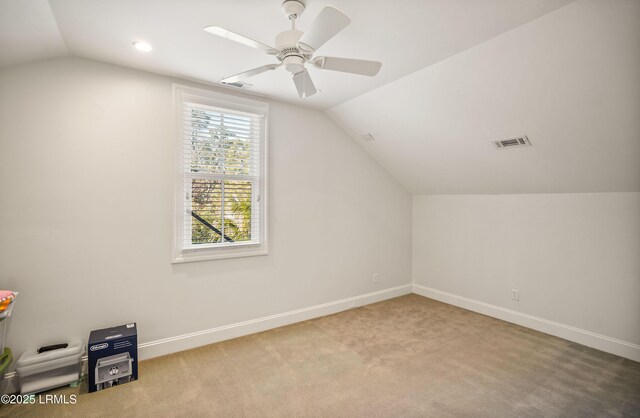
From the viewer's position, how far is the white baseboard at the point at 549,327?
299 cm

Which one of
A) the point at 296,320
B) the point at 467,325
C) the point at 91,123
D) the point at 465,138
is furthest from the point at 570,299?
the point at 91,123

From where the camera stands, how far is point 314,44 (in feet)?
6.15

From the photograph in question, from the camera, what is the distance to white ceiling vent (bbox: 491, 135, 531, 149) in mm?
3027

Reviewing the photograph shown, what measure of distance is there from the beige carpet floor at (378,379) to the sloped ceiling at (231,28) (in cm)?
258

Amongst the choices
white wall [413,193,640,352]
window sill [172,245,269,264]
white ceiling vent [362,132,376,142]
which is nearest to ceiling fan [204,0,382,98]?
window sill [172,245,269,264]

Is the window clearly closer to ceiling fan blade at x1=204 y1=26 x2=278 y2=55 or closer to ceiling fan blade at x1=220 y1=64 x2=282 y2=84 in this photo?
ceiling fan blade at x1=220 y1=64 x2=282 y2=84

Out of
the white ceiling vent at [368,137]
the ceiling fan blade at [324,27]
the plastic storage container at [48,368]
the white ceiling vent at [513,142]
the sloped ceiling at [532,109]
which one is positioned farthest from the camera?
the white ceiling vent at [368,137]

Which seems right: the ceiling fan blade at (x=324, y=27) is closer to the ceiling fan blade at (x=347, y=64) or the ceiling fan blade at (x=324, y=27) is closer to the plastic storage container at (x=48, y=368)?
the ceiling fan blade at (x=347, y=64)

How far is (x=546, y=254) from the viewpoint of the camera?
3.58m

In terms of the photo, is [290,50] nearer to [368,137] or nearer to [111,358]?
[368,137]

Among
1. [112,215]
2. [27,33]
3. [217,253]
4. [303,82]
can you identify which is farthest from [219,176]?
[27,33]

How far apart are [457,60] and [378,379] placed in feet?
8.66

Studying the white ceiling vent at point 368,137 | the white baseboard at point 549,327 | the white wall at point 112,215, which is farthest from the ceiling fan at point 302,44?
the white baseboard at point 549,327

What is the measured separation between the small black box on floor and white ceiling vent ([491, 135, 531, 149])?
3.72 meters
